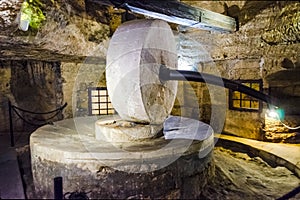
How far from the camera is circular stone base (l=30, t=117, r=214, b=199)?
2.55m

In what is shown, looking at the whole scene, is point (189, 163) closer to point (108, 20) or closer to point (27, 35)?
point (27, 35)

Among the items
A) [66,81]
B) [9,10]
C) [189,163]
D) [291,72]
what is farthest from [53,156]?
[291,72]

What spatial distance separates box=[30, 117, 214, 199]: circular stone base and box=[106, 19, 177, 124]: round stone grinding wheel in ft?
1.56

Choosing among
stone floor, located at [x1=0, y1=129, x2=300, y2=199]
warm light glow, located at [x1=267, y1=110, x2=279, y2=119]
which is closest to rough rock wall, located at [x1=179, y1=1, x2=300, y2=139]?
warm light glow, located at [x1=267, y1=110, x2=279, y2=119]

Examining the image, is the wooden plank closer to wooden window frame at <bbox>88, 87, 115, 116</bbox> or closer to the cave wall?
wooden window frame at <bbox>88, 87, 115, 116</bbox>

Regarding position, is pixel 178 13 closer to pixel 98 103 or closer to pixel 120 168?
pixel 98 103

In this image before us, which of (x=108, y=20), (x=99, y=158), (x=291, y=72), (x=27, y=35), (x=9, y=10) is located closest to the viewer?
(x=99, y=158)

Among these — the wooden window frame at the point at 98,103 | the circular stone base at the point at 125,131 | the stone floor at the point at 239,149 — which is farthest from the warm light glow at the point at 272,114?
the wooden window frame at the point at 98,103

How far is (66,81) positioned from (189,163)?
453cm

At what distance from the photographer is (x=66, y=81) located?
630 centimetres

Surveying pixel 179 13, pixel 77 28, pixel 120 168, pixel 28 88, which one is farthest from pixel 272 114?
pixel 28 88

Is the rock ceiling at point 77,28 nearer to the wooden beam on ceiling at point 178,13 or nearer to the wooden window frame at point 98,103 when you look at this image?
the wooden beam on ceiling at point 178,13

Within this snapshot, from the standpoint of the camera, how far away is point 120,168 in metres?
2.57

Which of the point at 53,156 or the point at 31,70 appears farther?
the point at 31,70
